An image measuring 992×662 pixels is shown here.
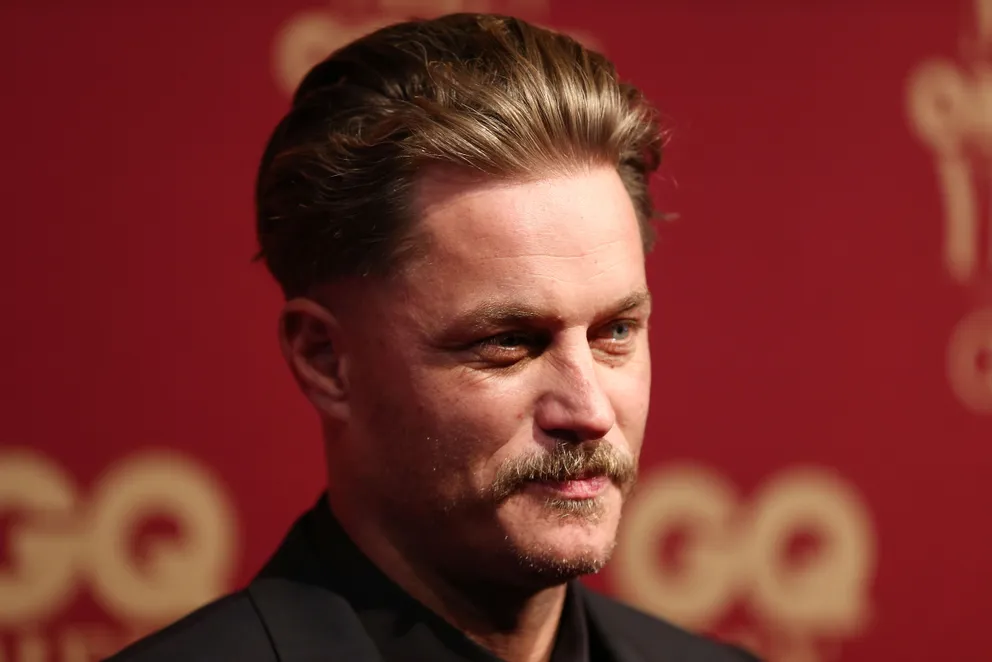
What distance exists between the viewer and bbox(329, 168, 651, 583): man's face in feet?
3.57

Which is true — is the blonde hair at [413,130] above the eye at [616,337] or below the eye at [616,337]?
above

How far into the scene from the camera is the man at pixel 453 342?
3.59 ft

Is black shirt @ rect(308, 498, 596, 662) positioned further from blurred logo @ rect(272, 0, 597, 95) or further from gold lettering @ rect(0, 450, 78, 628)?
blurred logo @ rect(272, 0, 597, 95)

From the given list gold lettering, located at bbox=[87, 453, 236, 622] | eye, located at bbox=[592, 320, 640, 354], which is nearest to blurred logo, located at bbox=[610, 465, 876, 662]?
gold lettering, located at bbox=[87, 453, 236, 622]

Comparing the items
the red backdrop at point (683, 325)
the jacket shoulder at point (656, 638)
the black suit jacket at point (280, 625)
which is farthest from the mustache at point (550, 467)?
the red backdrop at point (683, 325)

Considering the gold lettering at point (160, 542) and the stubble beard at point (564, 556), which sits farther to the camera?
the gold lettering at point (160, 542)

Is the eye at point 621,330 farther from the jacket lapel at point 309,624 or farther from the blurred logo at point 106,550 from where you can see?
the blurred logo at point 106,550

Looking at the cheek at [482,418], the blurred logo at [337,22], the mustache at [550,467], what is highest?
the blurred logo at [337,22]

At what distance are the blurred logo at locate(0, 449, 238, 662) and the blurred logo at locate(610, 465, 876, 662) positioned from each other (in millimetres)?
636

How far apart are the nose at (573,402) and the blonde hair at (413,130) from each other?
18 centimetres

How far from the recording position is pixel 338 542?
1.21 meters

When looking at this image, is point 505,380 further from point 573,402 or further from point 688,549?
point 688,549

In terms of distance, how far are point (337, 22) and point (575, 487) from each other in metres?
0.93

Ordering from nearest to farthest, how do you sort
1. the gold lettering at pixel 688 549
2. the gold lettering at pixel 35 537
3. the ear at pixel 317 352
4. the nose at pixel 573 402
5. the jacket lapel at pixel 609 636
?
the nose at pixel 573 402 → the ear at pixel 317 352 → the jacket lapel at pixel 609 636 → the gold lettering at pixel 35 537 → the gold lettering at pixel 688 549
